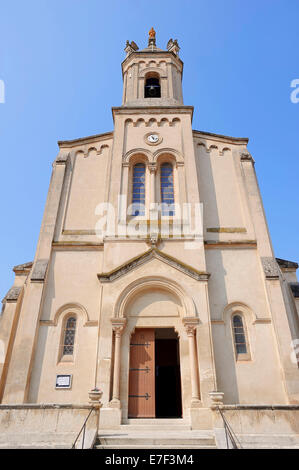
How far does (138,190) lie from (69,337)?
24.4ft

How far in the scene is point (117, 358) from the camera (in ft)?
37.7

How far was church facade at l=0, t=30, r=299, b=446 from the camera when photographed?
1125 cm

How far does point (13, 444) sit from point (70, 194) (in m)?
10.7

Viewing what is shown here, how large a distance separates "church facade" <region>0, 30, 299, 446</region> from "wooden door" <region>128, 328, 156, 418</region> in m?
0.04

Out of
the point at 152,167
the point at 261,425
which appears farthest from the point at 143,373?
the point at 152,167

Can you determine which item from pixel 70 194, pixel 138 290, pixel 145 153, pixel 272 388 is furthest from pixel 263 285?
pixel 70 194

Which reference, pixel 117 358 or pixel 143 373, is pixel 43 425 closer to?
pixel 117 358

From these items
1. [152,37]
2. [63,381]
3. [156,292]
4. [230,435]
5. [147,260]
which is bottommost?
[230,435]

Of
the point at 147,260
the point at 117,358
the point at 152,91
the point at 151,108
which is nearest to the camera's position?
the point at 117,358

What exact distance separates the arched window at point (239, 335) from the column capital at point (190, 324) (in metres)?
1.76

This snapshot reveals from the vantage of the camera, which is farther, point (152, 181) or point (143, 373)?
point (152, 181)

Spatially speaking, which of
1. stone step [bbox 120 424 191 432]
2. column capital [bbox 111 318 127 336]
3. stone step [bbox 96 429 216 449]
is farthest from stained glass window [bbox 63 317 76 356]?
stone step [bbox 96 429 216 449]

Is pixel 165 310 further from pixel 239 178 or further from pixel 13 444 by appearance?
pixel 239 178

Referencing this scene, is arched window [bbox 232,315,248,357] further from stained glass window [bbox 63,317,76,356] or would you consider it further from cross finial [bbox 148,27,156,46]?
cross finial [bbox 148,27,156,46]
